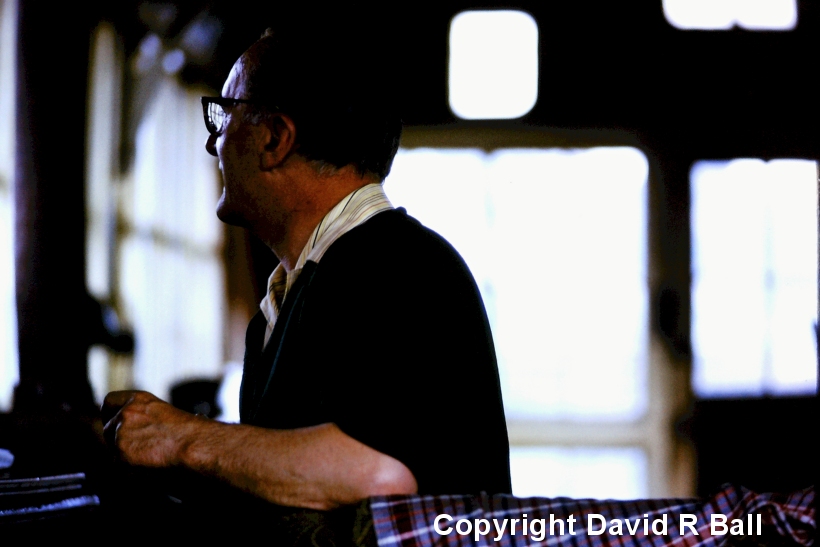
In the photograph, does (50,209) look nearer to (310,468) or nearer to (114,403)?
(114,403)

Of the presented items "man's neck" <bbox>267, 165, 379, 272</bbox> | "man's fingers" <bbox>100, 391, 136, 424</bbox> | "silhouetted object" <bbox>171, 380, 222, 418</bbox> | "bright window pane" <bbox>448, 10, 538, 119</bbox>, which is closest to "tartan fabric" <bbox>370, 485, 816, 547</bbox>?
"man's fingers" <bbox>100, 391, 136, 424</bbox>

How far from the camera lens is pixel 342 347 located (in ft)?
3.28

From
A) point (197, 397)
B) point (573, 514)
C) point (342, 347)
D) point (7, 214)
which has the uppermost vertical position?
point (7, 214)

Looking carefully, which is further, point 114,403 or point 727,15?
point 727,15

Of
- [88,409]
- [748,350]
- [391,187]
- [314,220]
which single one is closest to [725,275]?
[748,350]

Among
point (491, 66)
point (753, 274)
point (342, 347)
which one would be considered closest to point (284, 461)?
point (342, 347)

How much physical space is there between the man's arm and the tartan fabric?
0.04 meters

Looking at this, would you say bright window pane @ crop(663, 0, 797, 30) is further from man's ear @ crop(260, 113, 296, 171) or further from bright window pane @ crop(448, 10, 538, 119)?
man's ear @ crop(260, 113, 296, 171)

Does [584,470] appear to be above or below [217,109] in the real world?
below

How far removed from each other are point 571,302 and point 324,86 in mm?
3881

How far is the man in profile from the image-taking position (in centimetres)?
95

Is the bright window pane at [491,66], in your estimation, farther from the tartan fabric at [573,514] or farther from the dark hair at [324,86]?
the tartan fabric at [573,514]

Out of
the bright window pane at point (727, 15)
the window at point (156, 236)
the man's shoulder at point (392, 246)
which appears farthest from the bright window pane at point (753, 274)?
the man's shoulder at point (392, 246)

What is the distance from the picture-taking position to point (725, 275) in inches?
196
